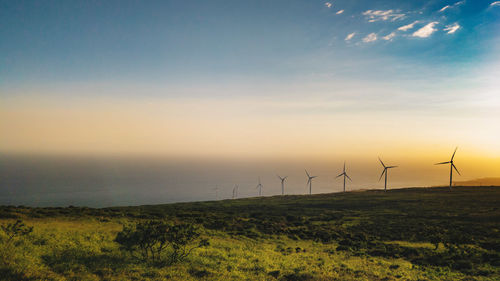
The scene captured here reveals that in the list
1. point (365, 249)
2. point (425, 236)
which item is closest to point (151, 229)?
point (365, 249)

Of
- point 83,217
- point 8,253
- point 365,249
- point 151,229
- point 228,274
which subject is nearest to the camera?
point 8,253

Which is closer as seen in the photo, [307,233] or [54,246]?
[54,246]

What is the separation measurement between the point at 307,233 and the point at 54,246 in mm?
34393

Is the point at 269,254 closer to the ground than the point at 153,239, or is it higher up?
closer to the ground

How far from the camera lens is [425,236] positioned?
130 feet

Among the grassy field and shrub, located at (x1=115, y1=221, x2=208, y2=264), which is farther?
shrub, located at (x1=115, y1=221, x2=208, y2=264)

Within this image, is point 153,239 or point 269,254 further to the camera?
point 269,254

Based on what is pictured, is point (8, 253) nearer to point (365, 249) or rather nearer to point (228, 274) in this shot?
point (228, 274)

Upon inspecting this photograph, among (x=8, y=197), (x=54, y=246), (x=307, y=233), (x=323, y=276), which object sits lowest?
(x=8, y=197)

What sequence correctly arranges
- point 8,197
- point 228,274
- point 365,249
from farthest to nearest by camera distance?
point 8,197 < point 365,249 < point 228,274

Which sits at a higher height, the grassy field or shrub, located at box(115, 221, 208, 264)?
shrub, located at box(115, 221, 208, 264)

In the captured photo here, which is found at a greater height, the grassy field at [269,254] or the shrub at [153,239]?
the shrub at [153,239]

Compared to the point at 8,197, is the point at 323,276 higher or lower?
higher

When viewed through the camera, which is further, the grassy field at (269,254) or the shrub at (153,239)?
the shrub at (153,239)
